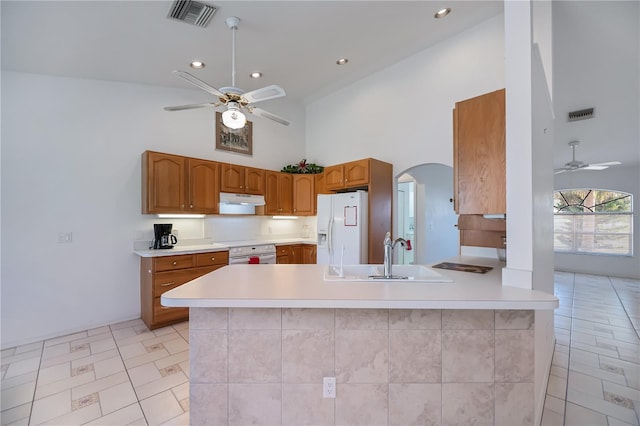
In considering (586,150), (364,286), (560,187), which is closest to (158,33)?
(364,286)

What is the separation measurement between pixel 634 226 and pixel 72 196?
10.9 meters

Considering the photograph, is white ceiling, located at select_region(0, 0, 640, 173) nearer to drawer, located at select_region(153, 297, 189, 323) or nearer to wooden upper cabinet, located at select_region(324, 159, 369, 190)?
wooden upper cabinet, located at select_region(324, 159, 369, 190)

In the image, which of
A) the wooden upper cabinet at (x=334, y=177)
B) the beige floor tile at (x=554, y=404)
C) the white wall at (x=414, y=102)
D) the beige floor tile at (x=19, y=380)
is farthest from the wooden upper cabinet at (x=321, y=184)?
the beige floor tile at (x=19, y=380)

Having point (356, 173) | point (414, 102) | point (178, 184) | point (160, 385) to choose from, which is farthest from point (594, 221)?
point (160, 385)

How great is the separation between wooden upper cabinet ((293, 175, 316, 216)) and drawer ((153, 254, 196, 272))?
2035mm

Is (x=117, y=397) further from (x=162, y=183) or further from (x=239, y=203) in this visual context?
(x=239, y=203)

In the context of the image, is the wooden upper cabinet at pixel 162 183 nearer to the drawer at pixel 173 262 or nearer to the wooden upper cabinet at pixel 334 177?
the drawer at pixel 173 262

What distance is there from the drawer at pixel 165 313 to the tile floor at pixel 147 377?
0.44ft

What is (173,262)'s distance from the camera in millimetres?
3293

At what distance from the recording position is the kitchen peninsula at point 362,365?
1.47m

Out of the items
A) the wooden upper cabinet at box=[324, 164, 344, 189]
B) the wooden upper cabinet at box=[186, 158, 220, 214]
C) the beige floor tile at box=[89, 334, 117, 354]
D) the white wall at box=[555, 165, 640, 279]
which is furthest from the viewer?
the white wall at box=[555, 165, 640, 279]

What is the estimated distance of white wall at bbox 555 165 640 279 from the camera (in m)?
6.36

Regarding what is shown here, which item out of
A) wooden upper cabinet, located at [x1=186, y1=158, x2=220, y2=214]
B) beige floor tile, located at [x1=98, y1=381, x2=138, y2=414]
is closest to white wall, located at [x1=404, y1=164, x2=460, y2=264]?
wooden upper cabinet, located at [x1=186, y1=158, x2=220, y2=214]

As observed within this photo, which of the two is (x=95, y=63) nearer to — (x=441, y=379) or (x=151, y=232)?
(x=151, y=232)
